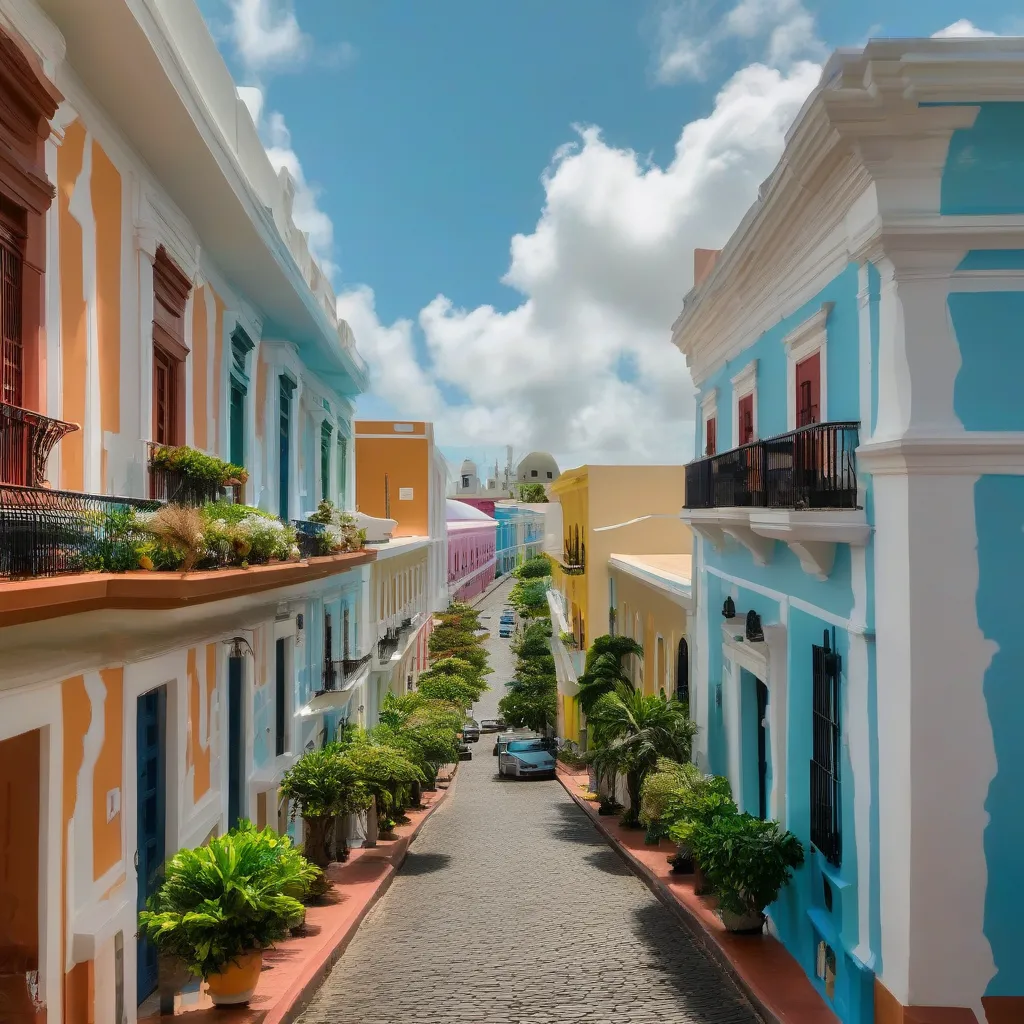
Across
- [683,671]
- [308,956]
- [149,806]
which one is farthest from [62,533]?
[683,671]

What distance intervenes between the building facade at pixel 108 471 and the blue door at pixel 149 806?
17 mm

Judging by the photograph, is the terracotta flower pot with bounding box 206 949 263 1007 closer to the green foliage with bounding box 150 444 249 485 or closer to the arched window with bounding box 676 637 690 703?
the green foliage with bounding box 150 444 249 485

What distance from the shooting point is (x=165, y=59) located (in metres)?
5.98

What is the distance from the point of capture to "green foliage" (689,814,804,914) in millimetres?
7816

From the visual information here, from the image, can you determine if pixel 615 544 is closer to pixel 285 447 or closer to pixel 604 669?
pixel 604 669

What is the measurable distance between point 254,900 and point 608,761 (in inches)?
298

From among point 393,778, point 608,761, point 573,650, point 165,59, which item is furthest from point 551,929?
point 573,650

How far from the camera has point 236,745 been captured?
33.3ft

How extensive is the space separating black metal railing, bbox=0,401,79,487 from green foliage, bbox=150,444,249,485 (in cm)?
221

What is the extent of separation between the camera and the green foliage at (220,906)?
627 cm

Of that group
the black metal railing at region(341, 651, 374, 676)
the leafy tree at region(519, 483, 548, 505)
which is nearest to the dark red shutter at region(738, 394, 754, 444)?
the black metal railing at region(341, 651, 374, 676)

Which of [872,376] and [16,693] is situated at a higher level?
[872,376]

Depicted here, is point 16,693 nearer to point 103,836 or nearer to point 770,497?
point 103,836

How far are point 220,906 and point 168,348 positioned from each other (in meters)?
4.21
